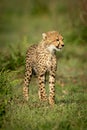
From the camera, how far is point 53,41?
10.5 metres

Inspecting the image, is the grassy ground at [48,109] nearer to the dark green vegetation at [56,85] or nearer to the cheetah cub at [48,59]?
the dark green vegetation at [56,85]

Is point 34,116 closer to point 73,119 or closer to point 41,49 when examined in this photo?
point 73,119

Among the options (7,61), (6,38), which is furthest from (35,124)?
(6,38)

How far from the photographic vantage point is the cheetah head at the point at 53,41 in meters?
10.4

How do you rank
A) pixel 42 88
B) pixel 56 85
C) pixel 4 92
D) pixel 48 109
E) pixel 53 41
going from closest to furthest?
pixel 4 92 < pixel 48 109 < pixel 53 41 < pixel 42 88 < pixel 56 85

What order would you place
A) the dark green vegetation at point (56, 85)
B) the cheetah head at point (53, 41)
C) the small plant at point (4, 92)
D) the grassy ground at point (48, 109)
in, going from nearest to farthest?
the grassy ground at point (48, 109), the dark green vegetation at point (56, 85), the small plant at point (4, 92), the cheetah head at point (53, 41)

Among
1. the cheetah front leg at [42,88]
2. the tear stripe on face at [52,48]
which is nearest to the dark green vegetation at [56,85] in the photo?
the cheetah front leg at [42,88]

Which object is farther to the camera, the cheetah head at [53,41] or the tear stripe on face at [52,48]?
the tear stripe on face at [52,48]

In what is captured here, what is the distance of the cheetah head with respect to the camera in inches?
411

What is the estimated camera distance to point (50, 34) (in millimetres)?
10602

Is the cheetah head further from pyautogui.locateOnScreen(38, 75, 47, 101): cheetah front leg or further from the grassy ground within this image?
the grassy ground

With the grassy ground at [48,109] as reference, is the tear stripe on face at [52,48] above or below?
above

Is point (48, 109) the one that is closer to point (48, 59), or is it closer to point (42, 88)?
point (42, 88)

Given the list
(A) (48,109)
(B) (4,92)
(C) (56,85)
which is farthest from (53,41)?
(C) (56,85)
